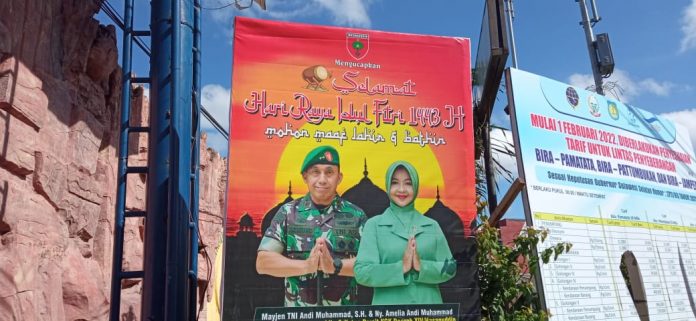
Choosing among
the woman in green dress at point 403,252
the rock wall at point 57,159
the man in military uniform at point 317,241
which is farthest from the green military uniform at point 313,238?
the rock wall at point 57,159

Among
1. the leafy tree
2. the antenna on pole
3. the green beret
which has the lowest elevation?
the leafy tree

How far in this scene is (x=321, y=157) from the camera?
518cm

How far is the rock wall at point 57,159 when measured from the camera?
5.73 metres

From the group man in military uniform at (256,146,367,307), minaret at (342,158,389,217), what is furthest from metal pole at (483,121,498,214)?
man in military uniform at (256,146,367,307)

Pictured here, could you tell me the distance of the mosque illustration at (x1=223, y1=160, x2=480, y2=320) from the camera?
4.71 m

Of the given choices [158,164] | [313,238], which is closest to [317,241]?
[313,238]

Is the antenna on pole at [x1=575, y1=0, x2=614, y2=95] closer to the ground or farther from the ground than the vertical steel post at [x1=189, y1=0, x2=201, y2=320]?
farther from the ground

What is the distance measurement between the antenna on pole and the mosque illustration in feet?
17.3

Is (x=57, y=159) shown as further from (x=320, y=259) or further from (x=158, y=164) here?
(x=320, y=259)

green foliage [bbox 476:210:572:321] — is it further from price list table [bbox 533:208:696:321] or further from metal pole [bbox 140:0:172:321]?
metal pole [bbox 140:0:172:321]

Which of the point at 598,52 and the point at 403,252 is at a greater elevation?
the point at 598,52

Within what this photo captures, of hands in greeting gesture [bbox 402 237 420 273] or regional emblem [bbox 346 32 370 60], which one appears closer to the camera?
hands in greeting gesture [bbox 402 237 420 273]

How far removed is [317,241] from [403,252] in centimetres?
75

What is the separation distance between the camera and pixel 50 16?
663 centimetres
